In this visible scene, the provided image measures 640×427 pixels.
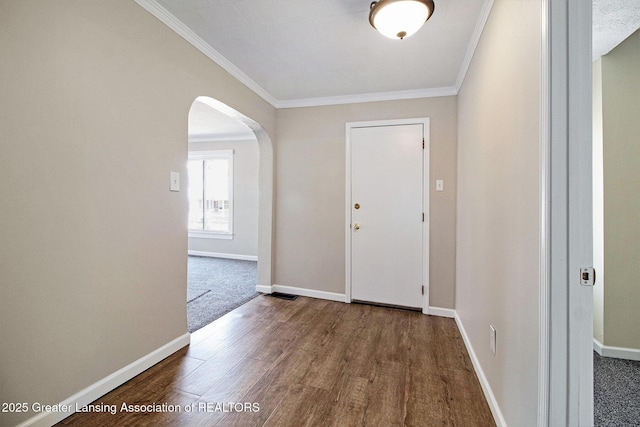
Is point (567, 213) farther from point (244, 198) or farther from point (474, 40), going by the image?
point (244, 198)

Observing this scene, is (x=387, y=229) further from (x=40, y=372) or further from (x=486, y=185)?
(x=40, y=372)

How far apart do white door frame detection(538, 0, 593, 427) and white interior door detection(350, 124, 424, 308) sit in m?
1.99

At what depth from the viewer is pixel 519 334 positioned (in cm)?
117

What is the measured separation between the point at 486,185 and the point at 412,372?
4.39ft

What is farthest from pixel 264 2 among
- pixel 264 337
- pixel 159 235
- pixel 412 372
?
pixel 412 372

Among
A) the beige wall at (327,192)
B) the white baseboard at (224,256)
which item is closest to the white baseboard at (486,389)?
the beige wall at (327,192)

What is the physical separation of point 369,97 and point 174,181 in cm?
223

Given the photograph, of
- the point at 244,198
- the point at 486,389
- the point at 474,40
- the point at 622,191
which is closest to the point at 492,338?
the point at 486,389

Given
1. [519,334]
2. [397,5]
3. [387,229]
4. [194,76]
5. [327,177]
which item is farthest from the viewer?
[327,177]

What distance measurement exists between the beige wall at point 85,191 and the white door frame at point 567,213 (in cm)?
211

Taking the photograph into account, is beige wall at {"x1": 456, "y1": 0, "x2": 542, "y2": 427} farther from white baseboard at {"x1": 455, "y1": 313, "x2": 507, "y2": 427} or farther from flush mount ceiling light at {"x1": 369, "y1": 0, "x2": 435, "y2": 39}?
flush mount ceiling light at {"x1": 369, "y1": 0, "x2": 435, "y2": 39}

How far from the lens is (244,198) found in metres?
5.37

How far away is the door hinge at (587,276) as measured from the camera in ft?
2.96

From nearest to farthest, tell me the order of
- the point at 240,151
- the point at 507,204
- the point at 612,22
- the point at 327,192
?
the point at 507,204, the point at 612,22, the point at 327,192, the point at 240,151
